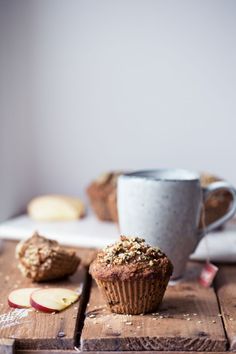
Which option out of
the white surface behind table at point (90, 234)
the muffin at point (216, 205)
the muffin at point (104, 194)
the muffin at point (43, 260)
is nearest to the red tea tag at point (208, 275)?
the white surface behind table at point (90, 234)

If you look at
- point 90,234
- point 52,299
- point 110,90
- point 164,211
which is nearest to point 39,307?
point 52,299

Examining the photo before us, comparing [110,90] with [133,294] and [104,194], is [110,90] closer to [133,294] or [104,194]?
[104,194]

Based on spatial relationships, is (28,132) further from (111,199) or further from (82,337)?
(82,337)

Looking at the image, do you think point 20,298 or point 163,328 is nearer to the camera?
point 163,328

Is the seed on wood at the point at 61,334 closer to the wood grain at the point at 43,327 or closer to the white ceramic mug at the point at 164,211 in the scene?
the wood grain at the point at 43,327

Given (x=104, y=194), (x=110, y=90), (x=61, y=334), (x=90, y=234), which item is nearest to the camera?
(x=61, y=334)

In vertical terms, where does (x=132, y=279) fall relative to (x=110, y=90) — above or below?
below
